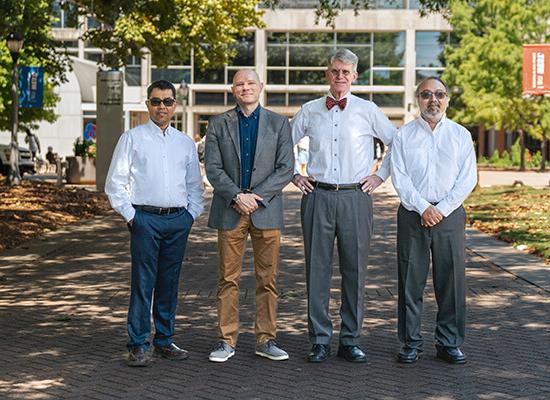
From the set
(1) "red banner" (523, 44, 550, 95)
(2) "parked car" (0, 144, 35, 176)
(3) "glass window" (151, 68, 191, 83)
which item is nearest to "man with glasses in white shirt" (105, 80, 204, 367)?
(1) "red banner" (523, 44, 550, 95)

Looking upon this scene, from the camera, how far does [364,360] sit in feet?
23.8

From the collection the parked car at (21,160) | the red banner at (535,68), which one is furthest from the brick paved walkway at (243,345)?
the parked car at (21,160)

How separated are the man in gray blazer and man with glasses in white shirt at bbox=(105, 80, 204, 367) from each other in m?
0.23

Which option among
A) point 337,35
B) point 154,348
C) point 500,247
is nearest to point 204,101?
point 337,35

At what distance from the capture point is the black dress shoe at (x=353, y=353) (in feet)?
23.7

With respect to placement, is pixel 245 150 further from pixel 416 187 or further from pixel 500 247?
pixel 500 247

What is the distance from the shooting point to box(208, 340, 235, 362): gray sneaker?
7.22 metres

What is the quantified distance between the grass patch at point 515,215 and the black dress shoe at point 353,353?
6614 mm

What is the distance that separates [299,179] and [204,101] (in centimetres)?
4993

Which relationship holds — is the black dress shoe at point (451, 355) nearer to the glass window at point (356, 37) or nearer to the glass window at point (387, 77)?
the glass window at point (387, 77)

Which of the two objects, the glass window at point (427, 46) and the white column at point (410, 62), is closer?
the white column at point (410, 62)

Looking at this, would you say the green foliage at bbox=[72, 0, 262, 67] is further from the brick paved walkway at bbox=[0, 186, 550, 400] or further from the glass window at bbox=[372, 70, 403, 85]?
the glass window at bbox=[372, 70, 403, 85]

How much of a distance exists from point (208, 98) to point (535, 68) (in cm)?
3112

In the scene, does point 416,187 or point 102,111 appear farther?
point 102,111
